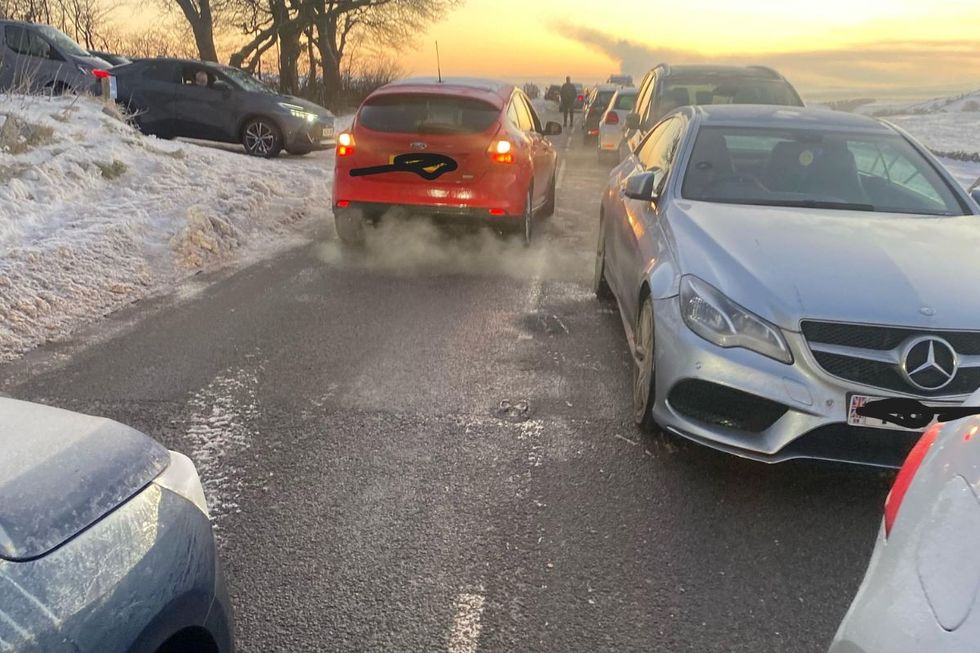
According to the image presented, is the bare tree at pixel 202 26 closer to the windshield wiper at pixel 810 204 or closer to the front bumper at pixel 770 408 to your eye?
the windshield wiper at pixel 810 204

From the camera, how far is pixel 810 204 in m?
4.81

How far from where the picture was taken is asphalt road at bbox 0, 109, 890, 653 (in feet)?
9.47

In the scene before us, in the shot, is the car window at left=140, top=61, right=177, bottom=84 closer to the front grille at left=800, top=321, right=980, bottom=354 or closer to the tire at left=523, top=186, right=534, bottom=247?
the tire at left=523, top=186, right=534, bottom=247

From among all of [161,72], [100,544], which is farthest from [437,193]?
[161,72]

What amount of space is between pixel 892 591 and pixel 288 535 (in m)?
2.39

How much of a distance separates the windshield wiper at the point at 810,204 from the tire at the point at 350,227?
15.0ft

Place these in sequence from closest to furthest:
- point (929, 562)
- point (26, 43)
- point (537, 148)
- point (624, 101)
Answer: point (929, 562) → point (537, 148) → point (26, 43) → point (624, 101)

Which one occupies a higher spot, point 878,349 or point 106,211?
point 878,349

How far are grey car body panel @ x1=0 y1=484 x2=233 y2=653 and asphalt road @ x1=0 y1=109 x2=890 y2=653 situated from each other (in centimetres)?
100

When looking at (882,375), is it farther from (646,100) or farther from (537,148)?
(646,100)

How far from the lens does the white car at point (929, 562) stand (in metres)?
1.38

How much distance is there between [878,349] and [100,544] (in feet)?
9.84

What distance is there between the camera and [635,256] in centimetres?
498

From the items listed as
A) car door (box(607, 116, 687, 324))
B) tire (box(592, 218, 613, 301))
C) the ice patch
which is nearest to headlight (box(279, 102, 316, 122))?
tire (box(592, 218, 613, 301))
